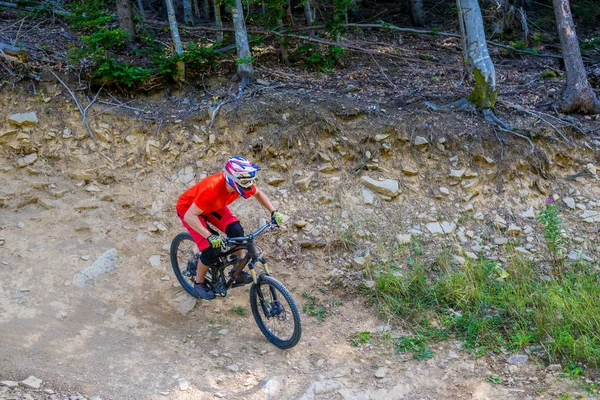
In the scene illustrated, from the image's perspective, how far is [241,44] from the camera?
298 inches

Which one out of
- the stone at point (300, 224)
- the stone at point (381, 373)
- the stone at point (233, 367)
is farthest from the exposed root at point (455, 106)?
the stone at point (233, 367)

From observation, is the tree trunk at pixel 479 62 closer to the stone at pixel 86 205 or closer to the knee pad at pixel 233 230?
the knee pad at pixel 233 230

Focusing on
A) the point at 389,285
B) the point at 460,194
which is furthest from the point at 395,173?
the point at 389,285

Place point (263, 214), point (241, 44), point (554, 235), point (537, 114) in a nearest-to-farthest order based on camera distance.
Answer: point (554, 235), point (263, 214), point (537, 114), point (241, 44)

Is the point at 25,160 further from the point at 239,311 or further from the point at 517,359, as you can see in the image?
the point at 517,359

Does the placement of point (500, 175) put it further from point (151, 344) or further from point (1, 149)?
point (1, 149)

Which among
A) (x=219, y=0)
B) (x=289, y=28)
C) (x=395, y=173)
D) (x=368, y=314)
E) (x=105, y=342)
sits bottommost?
(x=368, y=314)

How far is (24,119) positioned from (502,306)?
260 inches

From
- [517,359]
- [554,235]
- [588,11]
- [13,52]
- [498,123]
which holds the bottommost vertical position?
[517,359]

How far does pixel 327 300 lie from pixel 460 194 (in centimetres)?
254

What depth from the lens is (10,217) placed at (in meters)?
6.33

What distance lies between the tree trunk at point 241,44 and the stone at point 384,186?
2490 mm

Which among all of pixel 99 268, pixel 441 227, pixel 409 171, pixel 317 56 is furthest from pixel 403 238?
pixel 99 268

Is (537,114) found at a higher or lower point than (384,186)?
higher
